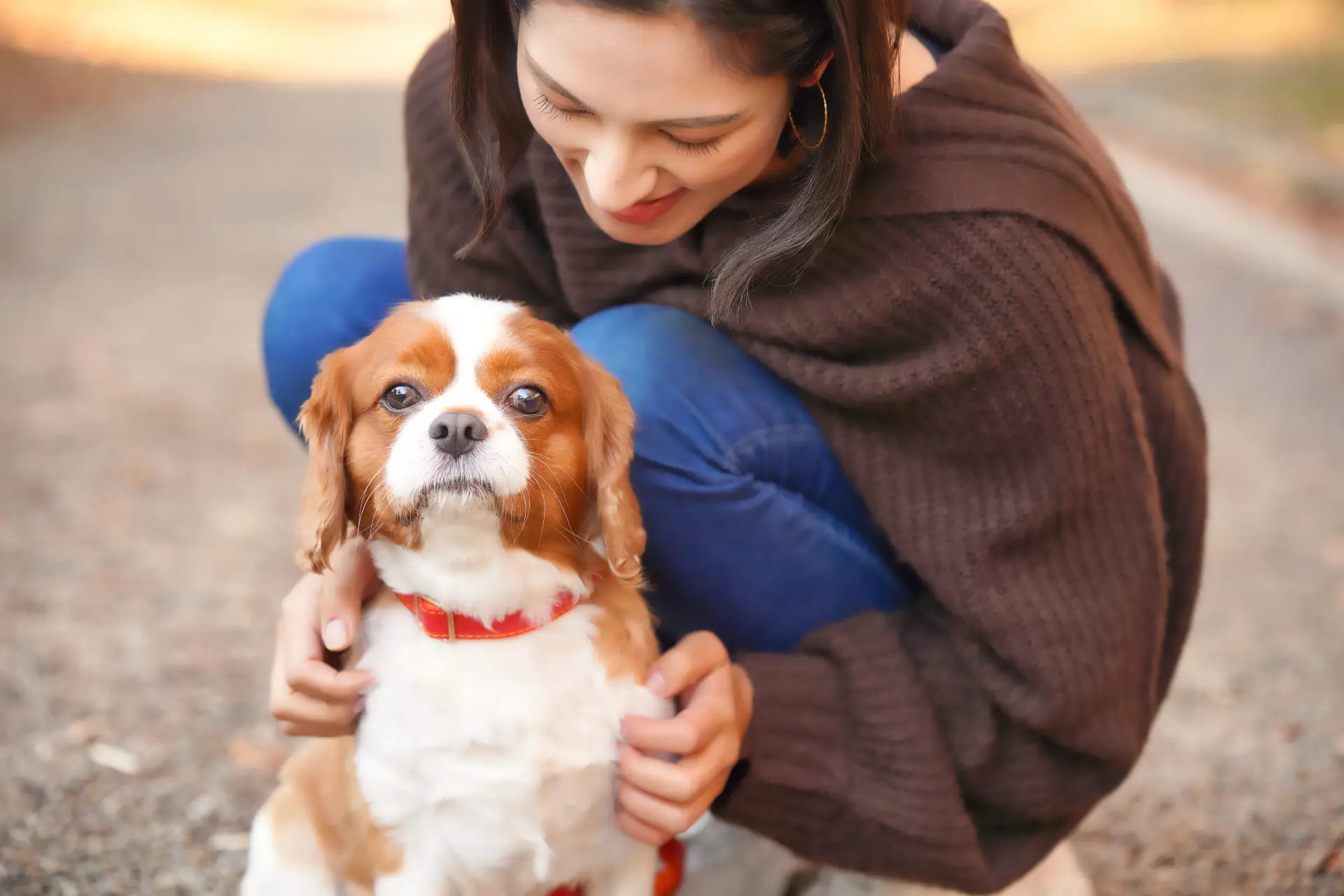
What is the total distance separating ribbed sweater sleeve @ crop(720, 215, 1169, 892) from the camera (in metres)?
1.46

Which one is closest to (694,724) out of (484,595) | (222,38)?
(484,595)

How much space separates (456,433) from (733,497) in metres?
0.43

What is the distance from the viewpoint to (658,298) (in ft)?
5.46

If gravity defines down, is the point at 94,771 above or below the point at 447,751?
below

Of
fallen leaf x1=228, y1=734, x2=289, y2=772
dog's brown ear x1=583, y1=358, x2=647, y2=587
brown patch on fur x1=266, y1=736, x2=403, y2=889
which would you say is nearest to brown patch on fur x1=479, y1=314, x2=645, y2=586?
dog's brown ear x1=583, y1=358, x2=647, y2=587

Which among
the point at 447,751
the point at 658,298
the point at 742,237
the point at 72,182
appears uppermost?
the point at 742,237

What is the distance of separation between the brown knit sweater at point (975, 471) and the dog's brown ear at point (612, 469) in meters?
0.27

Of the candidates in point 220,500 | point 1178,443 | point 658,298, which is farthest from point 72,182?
point 1178,443

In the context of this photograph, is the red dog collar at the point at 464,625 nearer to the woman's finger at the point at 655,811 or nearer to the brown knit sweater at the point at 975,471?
the woman's finger at the point at 655,811

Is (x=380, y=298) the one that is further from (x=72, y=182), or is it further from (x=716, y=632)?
(x=72, y=182)

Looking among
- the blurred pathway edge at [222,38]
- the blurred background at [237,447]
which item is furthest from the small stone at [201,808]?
the blurred pathway edge at [222,38]

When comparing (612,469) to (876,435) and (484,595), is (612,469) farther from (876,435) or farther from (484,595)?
(876,435)

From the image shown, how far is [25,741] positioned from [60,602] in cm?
52

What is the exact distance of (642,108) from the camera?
1276mm
